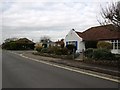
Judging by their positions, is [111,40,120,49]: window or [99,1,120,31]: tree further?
[111,40,120,49]: window

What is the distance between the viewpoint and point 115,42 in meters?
37.3

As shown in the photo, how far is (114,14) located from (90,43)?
80.0ft

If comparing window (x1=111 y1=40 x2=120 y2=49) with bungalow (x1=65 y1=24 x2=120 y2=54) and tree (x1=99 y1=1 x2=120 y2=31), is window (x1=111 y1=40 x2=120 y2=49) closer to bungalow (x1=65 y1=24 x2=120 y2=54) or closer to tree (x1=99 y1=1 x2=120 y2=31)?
bungalow (x1=65 y1=24 x2=120 y2=54)

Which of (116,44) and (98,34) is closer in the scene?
(116,44)

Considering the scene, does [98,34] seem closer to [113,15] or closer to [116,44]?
[116,44]

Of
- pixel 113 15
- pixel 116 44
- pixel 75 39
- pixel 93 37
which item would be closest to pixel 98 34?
pixel 93 37

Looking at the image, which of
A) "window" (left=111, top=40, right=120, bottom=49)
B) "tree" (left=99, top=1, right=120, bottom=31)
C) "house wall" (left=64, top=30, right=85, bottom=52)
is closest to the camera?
"tree" (left=99, top=1, right=120, bottom=31)

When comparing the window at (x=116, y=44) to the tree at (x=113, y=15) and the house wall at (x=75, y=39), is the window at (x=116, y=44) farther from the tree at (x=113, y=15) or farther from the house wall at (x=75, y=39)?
the tree at (x=113, y=15)

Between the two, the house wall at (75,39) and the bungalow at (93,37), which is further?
the house wall at (75,39)

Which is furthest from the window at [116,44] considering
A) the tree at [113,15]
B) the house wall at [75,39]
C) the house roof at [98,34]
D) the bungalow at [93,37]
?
the tree at [113,15]

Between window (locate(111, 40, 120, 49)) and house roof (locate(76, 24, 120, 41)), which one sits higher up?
house roof (locate(76, 24, 120, 41))

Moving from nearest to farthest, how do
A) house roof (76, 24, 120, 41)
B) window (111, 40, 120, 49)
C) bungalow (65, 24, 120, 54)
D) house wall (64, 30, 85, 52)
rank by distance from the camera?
window (111, 40, 120, 49), bungalow (65, 24, 120, 54), house roof (76, 24, 120, 41), house wall (64, 30, 85, 52)

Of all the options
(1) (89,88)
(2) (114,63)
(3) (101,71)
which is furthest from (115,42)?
(1) (89,88)

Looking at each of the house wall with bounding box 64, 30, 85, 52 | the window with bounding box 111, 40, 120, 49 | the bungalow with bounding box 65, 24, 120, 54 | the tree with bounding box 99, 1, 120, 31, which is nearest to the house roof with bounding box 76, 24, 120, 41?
the bungalow with bounding box 65, 24, 120, 54
